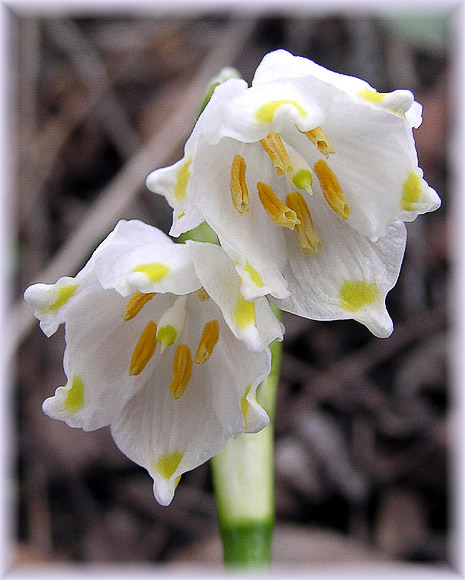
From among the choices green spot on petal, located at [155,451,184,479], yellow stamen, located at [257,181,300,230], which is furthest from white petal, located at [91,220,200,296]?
green spot on petal, located at [155,451,184,479]

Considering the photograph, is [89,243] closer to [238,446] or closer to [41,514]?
[41,514]

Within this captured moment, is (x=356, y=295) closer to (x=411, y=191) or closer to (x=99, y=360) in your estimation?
(x=411, y=191)

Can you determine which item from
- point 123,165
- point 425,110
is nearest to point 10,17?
point 123,165

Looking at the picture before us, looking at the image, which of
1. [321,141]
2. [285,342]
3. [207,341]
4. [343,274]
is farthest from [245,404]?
[285,342]

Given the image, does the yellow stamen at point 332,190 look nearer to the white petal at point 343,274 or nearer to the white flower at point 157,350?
the white petal at point 343,274

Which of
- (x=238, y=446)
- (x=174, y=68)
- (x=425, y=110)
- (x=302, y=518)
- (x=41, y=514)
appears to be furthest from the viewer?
(x=174, y=68)

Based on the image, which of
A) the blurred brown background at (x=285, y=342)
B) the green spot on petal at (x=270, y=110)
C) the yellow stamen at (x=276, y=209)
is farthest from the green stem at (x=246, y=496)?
the blurred brown background at (x=285, y=342)
